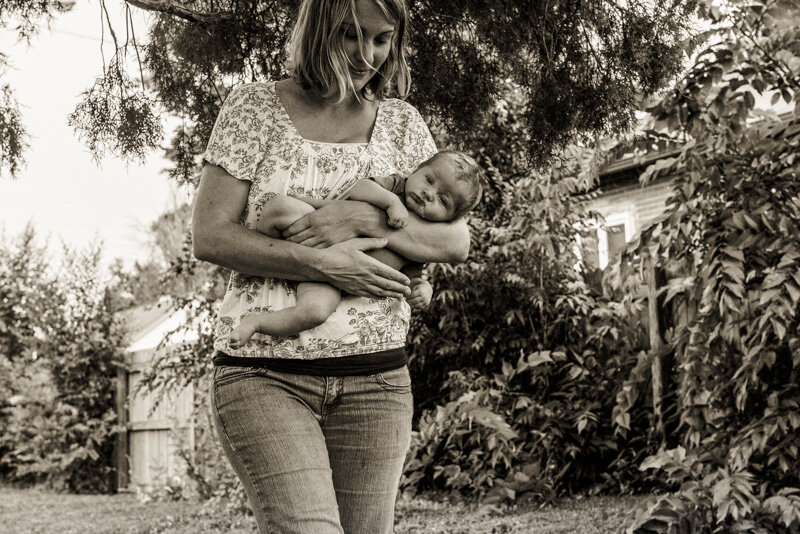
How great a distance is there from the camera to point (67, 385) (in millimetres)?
11281

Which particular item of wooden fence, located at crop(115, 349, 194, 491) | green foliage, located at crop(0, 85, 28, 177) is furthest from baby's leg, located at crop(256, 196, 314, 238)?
wooden fence, located at crop(115, 349, 194, 491)

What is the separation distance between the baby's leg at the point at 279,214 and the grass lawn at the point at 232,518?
3318 millimetres

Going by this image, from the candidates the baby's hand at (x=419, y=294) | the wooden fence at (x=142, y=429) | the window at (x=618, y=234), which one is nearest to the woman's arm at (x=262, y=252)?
the baby's hand at (x=419, y=294)

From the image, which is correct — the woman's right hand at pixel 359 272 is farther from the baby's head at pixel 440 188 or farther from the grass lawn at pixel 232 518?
the grass lawn at pixel 232 518

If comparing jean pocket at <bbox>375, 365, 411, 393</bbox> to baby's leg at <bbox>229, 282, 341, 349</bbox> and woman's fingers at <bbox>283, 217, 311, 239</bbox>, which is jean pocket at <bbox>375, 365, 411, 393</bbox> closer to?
baby's leg at <bbox>229, 282, 341, 349</bbox>

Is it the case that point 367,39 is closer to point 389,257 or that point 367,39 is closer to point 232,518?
point 389,257

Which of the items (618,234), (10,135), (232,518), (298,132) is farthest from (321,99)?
(618,234)

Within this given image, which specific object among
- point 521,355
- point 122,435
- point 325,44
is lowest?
point 122,435

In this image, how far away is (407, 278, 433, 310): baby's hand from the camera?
210 cm

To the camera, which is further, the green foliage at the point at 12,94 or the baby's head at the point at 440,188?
the green foliage at the point at 12,94

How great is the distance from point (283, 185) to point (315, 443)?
57 cm

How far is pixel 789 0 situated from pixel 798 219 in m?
1.06

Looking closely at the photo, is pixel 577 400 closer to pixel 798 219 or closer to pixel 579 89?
pixel 798 219

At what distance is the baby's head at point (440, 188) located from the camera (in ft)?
6.67
